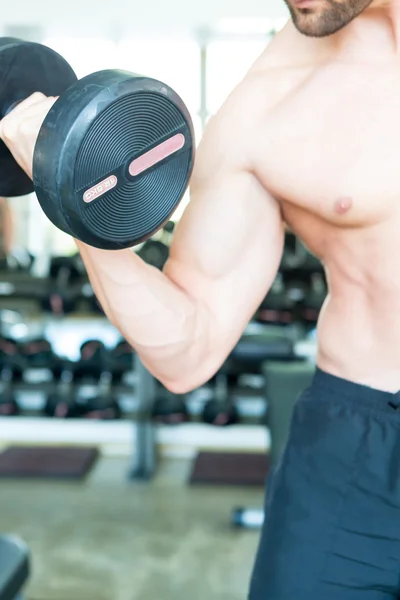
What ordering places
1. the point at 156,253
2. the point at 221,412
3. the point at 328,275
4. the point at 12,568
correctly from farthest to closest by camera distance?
1. the point at 221,412
2. the point at 156,253
3. the point at 12,568
4. the point at 328,275

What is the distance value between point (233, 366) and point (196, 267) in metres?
2.09

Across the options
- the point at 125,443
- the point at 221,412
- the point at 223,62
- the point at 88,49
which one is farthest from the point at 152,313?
the point at 88,49

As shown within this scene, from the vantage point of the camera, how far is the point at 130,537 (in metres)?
2.47

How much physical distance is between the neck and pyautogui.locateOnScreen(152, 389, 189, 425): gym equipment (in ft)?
7.12

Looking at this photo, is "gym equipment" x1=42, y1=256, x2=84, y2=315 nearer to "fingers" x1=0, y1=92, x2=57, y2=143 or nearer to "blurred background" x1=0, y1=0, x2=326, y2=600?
"blurred background" x1=0, y1=0, x2=326, y2=600

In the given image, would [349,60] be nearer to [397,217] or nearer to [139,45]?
[397,217]

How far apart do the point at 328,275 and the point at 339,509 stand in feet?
1.11

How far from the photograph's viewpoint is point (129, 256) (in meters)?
0.84

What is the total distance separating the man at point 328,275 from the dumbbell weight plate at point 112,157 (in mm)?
155

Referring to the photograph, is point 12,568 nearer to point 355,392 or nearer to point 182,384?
point 182,384

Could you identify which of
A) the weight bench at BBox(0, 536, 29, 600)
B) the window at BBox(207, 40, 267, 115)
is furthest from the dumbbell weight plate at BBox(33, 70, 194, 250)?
the window at BBox(207, 40, 267, 115)

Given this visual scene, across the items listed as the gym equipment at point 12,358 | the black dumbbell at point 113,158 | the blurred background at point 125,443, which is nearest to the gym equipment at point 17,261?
the blurred background at point 125,443

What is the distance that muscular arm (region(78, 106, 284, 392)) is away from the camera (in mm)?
928

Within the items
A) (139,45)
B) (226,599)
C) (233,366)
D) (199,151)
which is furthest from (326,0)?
(139,45)
